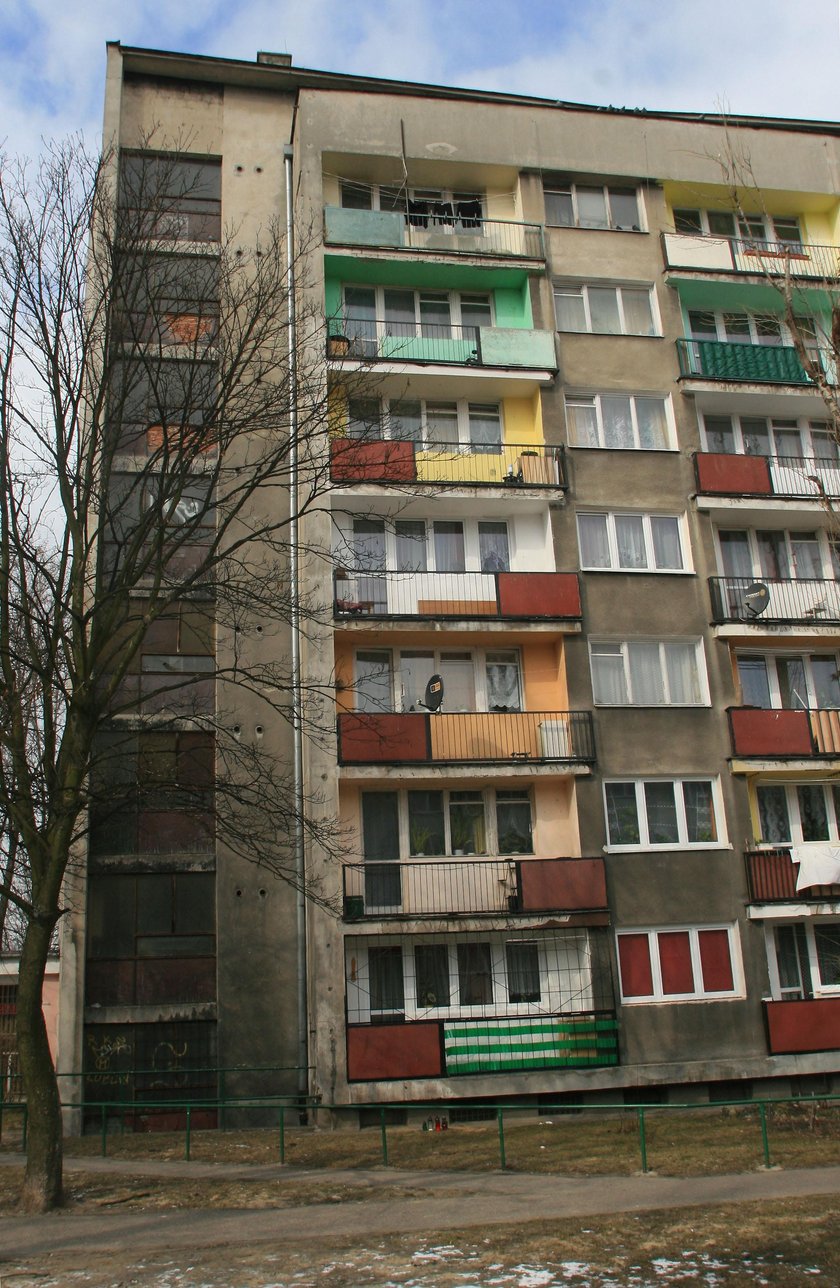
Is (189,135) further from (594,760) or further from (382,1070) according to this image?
(382,1070)

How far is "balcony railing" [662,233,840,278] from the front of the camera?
79.0 feet

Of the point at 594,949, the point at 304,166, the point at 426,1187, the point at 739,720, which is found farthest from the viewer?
the point at 304,166

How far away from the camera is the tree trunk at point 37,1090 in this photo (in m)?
11.7

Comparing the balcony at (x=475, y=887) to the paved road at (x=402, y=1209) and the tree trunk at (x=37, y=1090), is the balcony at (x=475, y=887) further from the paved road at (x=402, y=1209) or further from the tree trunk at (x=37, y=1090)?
the tree trunk at (x=37, y=1090)

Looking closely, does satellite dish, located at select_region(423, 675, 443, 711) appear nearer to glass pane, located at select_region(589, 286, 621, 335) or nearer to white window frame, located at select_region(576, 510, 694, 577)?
white window frame, located at select_region(576, 510, 694, 577)

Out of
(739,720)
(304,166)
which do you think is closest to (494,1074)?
(739,720)

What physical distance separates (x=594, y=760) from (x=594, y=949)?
130 inches

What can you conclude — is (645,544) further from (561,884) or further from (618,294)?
(561,884)

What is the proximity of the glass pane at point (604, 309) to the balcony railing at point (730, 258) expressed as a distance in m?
1.36

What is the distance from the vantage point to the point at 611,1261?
9.45 m

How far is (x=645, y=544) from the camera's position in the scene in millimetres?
22359

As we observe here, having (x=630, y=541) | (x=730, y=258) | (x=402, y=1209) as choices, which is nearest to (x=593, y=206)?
(x=730, y=258)

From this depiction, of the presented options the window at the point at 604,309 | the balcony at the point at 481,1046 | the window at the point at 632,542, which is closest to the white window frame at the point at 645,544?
the window at the point at 632,542

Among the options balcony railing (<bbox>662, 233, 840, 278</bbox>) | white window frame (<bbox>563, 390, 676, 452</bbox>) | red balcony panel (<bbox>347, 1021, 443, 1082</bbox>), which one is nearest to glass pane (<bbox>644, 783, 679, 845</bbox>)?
red balcony panel (<bbox>347, 1021, 443, 1082</bbox>)
